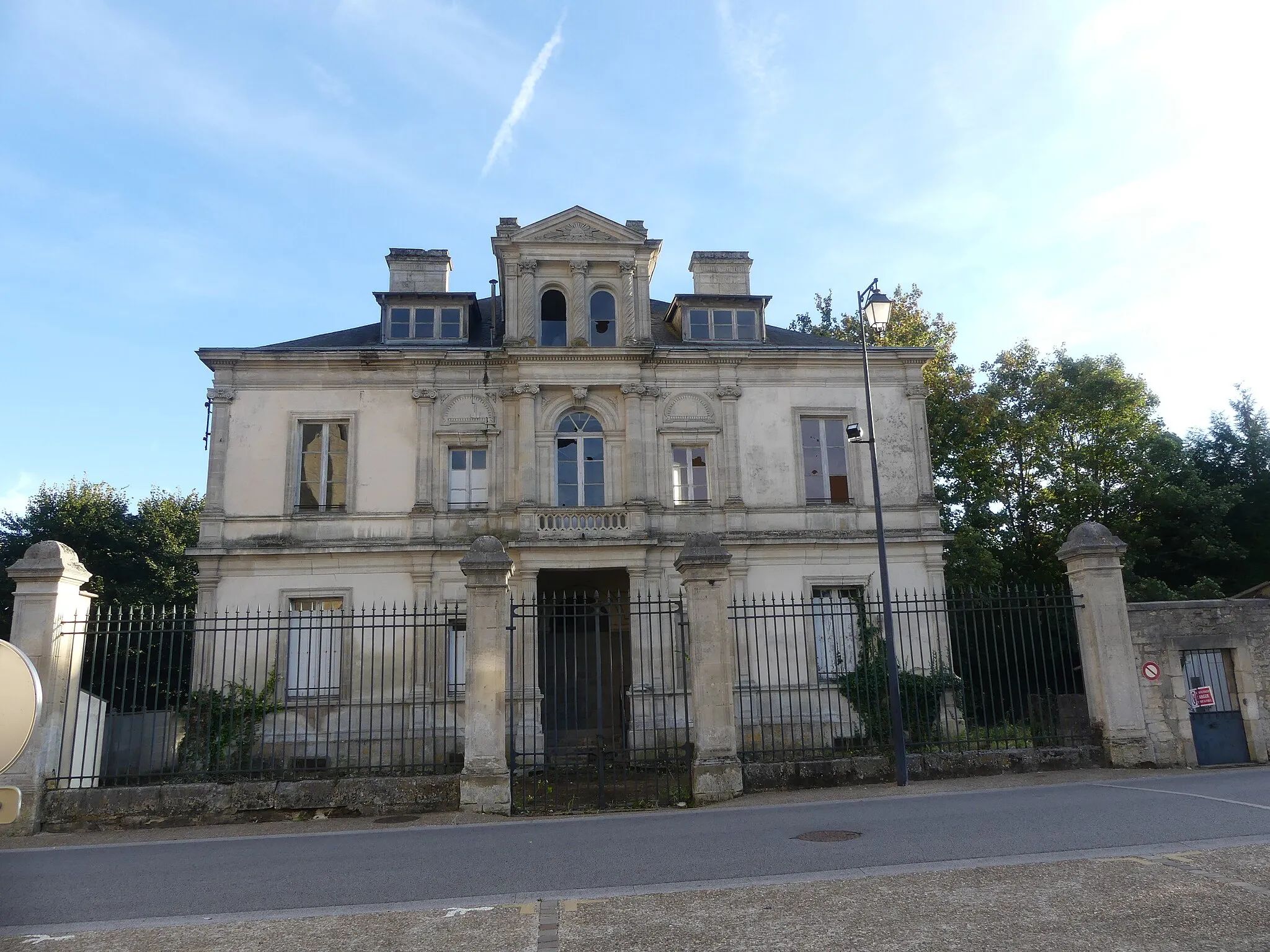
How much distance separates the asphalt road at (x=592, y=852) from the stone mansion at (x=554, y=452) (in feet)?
31.4

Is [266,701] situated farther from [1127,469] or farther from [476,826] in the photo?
[1127,469]

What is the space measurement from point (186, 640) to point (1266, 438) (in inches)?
1321

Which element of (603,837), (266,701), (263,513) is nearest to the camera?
(603,837)

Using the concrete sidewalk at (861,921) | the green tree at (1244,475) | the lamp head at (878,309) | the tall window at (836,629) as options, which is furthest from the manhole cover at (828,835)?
the green tree at (1244,475)

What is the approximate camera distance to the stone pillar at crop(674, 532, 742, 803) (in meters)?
11.8

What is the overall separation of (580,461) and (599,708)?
9791mm

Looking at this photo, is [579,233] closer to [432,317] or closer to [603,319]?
[603,319]

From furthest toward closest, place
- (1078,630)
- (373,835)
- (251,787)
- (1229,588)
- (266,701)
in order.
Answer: (1229,588) < (266,701) < (1078,630) < (251,787) < (373,835)

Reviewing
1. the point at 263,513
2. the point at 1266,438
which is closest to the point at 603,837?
the point at 263,513

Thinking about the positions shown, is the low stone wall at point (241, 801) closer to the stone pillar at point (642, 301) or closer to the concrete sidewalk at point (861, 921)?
the concrete sidewalk at point (861, 921)

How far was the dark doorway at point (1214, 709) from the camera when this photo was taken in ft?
45.3

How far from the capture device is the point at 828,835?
8.87 meters

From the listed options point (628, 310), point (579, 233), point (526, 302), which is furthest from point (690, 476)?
point (579, 233)

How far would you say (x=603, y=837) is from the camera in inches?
370
